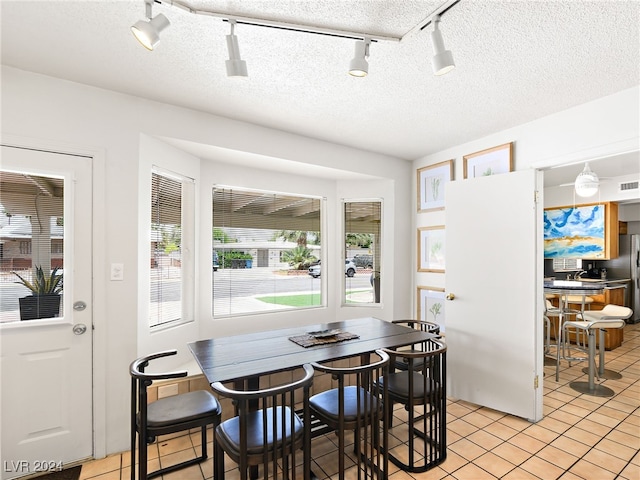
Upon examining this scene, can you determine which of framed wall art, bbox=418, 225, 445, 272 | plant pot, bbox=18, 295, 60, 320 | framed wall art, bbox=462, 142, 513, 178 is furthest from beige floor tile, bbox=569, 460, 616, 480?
plant pot, bbox=18, 295, 60, 320

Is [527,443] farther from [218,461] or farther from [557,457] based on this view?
[218,461]

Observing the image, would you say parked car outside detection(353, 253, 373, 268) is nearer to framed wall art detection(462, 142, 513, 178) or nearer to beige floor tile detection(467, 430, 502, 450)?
framed wall art detection(462, 142, 513, 178)

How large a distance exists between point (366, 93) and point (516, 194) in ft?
5.14

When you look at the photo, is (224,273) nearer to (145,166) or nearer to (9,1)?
(145,166)

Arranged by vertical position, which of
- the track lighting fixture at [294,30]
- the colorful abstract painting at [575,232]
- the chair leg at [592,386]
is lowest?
the chair leg at [592,386]

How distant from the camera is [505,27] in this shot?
1690 mm

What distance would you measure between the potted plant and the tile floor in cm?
108

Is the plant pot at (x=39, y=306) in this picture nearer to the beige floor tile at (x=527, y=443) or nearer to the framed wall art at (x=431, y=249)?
the beige floor tile at (x=527, y=443)

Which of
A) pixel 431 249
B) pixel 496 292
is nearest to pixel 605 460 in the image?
pixel 496 292

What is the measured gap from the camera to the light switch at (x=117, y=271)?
2.35 m

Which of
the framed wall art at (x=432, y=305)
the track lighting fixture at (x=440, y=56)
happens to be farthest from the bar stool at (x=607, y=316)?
the track lighting fixture at (x=440, y=56)

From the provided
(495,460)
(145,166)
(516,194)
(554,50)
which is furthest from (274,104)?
(495,460)

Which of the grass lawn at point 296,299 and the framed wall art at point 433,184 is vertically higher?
the framed wall art at point 433,184

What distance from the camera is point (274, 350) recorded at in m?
2.23
